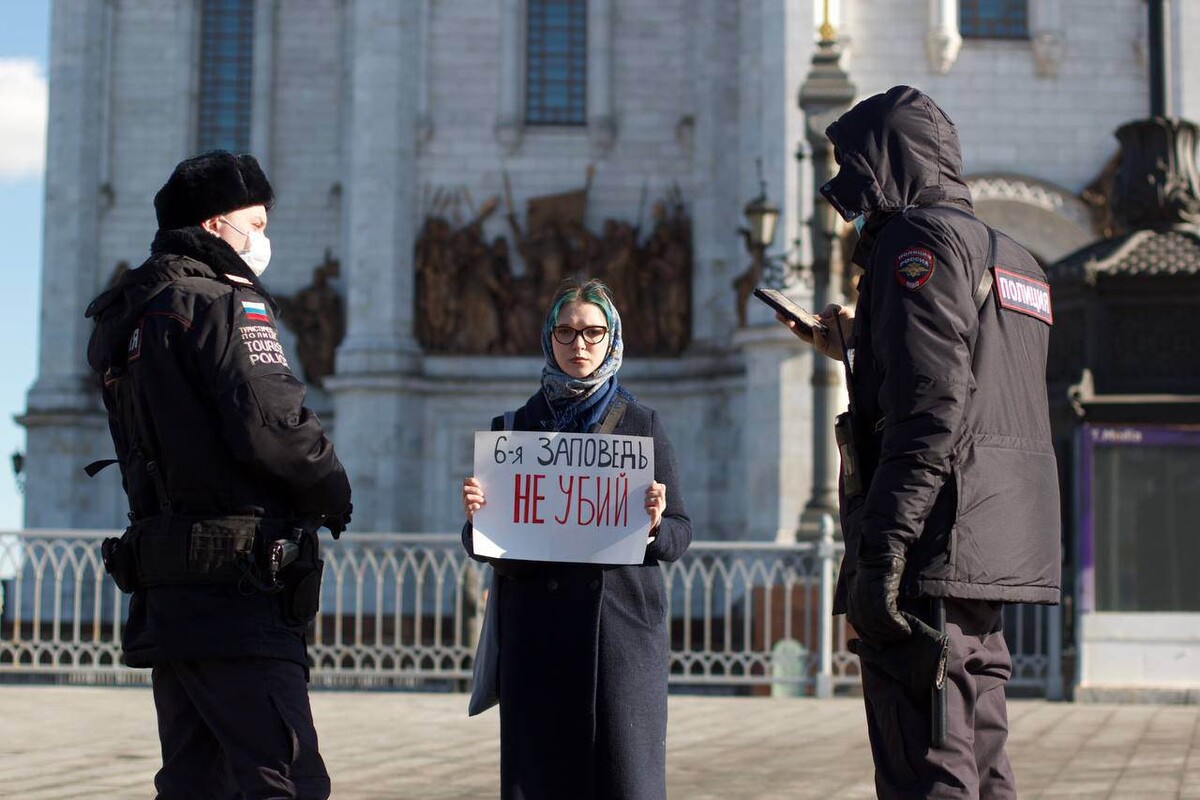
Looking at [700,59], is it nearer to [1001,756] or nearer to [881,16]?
[881,16]

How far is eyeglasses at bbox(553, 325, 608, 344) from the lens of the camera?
555 centimetres

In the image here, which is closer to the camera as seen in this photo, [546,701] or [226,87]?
[546,701]

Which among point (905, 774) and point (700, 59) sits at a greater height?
point (700, 59)

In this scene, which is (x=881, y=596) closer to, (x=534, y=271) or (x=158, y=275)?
(x=158, y=275)

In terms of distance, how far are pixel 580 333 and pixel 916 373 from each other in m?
1.20

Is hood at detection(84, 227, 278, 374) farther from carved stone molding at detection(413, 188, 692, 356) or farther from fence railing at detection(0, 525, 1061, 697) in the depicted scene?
carved stone molding at detection(413, 188, 692, 356)

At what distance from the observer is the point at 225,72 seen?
31.4 m

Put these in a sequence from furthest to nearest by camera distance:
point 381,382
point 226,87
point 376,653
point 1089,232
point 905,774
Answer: point 226,87 → point 381,382 → point 1089,232 → point 376,653 → point 905,774

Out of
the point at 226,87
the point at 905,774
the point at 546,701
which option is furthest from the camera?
the point at 226,87

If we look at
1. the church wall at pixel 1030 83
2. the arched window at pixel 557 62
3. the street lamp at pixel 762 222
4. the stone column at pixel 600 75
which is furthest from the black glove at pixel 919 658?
the arched window at pixel 557 62

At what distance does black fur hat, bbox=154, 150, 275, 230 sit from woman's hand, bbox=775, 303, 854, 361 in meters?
1.60

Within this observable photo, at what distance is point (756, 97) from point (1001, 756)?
2204 cm

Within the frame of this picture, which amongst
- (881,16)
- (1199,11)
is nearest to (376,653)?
(881,16)

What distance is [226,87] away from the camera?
31.4 metres
